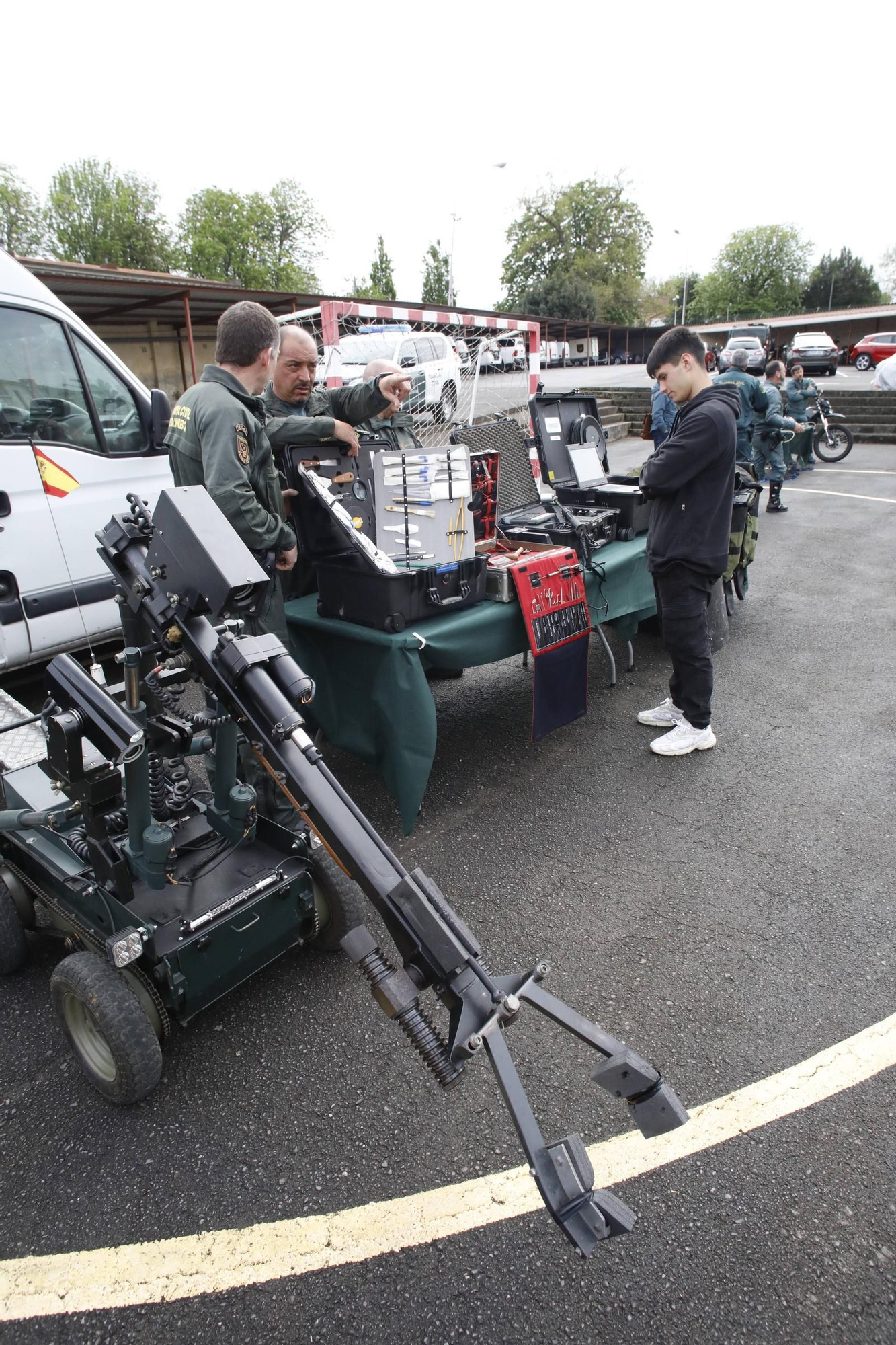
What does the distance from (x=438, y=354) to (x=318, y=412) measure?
5.35 meters

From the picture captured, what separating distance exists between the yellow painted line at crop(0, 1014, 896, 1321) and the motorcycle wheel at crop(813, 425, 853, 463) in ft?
45.8

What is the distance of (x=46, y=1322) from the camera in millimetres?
1672

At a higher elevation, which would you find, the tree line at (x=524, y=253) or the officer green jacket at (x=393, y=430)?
the tree line at (x=524, y=253)

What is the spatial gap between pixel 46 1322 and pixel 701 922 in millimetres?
2256

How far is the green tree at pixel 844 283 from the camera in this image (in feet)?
230

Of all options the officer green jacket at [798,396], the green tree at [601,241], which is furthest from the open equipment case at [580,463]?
the green tree at [601,241]

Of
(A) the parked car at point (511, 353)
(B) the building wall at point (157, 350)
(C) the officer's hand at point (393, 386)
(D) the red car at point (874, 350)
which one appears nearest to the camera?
(C) the officer's hand at point (393, 386)

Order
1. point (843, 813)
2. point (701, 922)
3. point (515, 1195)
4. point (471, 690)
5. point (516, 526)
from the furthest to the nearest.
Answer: point (471, 690) → point (516, 526) → point (843, 813) → point (701, 922) → point (515, 1195)

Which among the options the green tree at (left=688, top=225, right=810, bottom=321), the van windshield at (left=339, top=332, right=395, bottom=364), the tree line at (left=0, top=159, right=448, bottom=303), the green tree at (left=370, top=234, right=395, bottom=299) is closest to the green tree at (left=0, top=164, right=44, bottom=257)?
the tree line at (left=0, top=159, right=448, bottom=303)

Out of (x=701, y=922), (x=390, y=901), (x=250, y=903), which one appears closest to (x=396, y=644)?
(x=250, y=903)

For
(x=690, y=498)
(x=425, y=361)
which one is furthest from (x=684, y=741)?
(x=425, y=361)

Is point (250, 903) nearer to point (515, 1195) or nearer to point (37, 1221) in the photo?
point (37, 1221)

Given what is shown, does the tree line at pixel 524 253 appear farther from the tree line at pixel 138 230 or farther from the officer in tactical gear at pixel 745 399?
the officer in tactical gear at pixel 745 399

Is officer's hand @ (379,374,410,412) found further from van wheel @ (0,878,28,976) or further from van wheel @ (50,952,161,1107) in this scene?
van wheel @ (50,952,161,1107)
